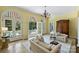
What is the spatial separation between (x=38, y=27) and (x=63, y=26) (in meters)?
0.62

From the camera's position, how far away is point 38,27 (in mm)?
2910

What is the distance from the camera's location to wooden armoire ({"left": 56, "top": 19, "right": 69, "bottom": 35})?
111 inches

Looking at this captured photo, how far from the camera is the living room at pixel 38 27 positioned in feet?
8.95

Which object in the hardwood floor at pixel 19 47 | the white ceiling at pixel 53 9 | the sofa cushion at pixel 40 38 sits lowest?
the hardwood floor at pixel 19 47

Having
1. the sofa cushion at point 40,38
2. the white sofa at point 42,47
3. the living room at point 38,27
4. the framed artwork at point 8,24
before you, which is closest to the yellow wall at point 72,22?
the living room at point 38,27

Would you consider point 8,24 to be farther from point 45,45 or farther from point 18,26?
point 45,45

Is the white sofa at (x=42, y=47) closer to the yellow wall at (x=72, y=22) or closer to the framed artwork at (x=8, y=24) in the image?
the yellow wall at (x=72, y=22)

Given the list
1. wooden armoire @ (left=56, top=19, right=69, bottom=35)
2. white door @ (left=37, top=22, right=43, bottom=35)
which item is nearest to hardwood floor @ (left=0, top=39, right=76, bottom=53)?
wooden armoire @ (left=56, top=19, right=69, bottom=35)

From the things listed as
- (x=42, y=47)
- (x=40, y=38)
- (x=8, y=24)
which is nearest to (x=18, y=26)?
(x=8, y=24)

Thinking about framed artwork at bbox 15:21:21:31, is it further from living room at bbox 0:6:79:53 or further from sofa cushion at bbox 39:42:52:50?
sofa cushion at bbox 39:42:52:50
